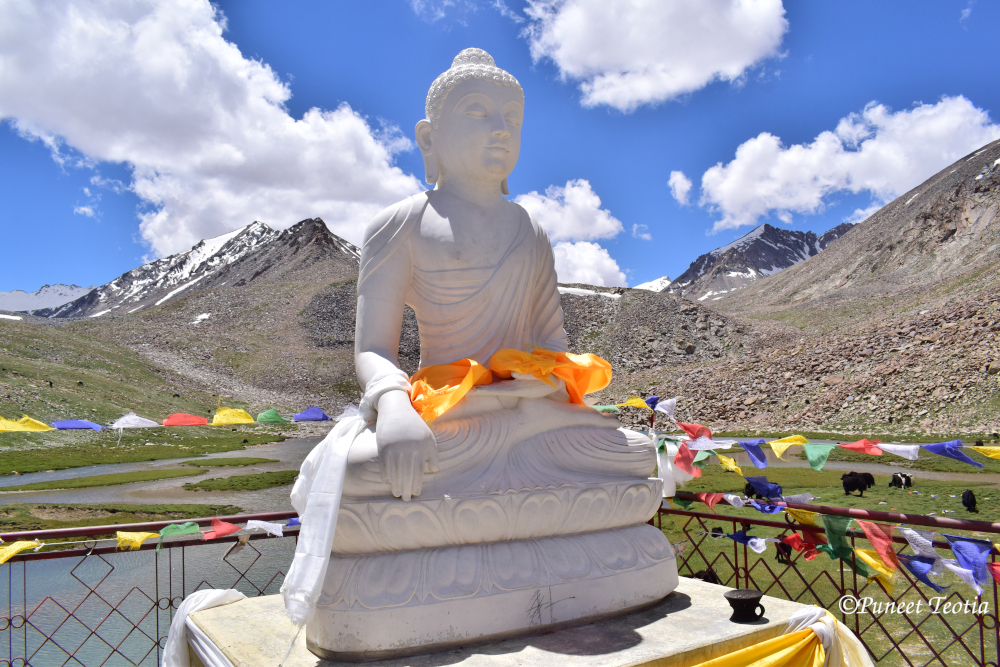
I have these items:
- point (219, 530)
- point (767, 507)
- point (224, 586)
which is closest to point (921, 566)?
point (767, 507)

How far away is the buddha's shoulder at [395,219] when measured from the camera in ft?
11.9

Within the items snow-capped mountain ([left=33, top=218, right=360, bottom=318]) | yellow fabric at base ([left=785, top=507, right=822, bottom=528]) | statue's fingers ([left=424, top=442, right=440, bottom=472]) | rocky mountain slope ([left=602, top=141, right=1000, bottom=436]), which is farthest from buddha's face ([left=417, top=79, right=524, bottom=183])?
snow-capped mountain ([left=33, top=218, right=360, bottom=318])

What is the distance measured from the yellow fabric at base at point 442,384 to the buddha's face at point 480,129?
1.17 m

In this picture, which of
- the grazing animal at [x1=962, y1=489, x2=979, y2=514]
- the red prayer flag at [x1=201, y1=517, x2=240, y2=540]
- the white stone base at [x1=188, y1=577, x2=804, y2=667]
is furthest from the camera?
the grazing animal at [x1=962, y1=489, x2=979, y2=514]

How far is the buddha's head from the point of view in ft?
12.1

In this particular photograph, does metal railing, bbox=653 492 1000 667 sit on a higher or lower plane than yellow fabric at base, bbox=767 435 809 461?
lower

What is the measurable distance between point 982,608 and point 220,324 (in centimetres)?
5305

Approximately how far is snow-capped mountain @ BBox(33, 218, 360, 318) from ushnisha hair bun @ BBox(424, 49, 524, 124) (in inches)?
3754

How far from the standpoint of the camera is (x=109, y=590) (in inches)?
242

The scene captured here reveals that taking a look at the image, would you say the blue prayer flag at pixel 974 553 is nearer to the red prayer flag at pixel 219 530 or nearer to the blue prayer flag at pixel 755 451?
the blue prayer flag at pixel 755 451

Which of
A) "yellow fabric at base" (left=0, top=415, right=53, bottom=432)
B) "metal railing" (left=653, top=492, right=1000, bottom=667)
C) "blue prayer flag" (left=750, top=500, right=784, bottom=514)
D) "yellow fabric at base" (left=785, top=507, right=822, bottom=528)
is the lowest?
"metal railing" (left=653, top=492, right=1000, bottom=667)

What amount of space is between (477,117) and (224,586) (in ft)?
16.6

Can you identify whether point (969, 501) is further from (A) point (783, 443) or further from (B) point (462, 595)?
(B) point (462, 595)

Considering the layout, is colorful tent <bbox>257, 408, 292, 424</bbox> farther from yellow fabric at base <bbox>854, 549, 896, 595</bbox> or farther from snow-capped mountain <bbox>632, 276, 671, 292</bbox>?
snow-capped mountain <bbox>632, 276, 671, 292</bbox>
